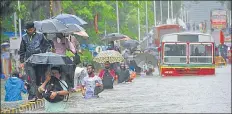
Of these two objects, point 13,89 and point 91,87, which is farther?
point 13,89

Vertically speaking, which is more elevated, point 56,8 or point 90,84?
point 56,8

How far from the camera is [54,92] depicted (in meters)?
14.8

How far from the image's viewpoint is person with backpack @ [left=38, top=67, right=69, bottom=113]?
1487 centimetres

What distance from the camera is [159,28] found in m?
66.8

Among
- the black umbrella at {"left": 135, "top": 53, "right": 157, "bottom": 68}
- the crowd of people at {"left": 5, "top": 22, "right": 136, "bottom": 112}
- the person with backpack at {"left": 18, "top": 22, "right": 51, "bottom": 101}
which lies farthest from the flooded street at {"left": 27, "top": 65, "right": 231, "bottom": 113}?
the black umbrella at {"left": 135, "top": 53, "right": 157, "bottom": 68}

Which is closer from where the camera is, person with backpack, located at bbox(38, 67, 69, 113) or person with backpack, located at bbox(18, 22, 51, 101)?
person with backpack, located at bbox(38, 67, 69, 113)

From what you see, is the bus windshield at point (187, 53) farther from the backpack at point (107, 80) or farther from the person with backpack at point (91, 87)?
the person with backpack at point (91, 87)

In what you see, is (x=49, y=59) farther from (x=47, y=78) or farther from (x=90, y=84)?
(x=90, y=84)

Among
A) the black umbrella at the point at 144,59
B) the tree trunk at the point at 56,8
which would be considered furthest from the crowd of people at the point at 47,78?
the black umbrella at the point at 144,59

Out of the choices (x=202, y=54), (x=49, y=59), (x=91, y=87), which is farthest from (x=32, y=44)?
(x=202, y=54)

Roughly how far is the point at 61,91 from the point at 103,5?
41.5 m

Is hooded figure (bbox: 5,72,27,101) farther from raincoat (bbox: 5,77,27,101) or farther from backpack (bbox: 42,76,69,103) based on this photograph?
backpack (bbox: 42,76,69,103)

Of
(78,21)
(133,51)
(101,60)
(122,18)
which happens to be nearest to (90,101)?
(78,21)

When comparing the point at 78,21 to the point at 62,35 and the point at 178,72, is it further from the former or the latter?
the point at 178,72
